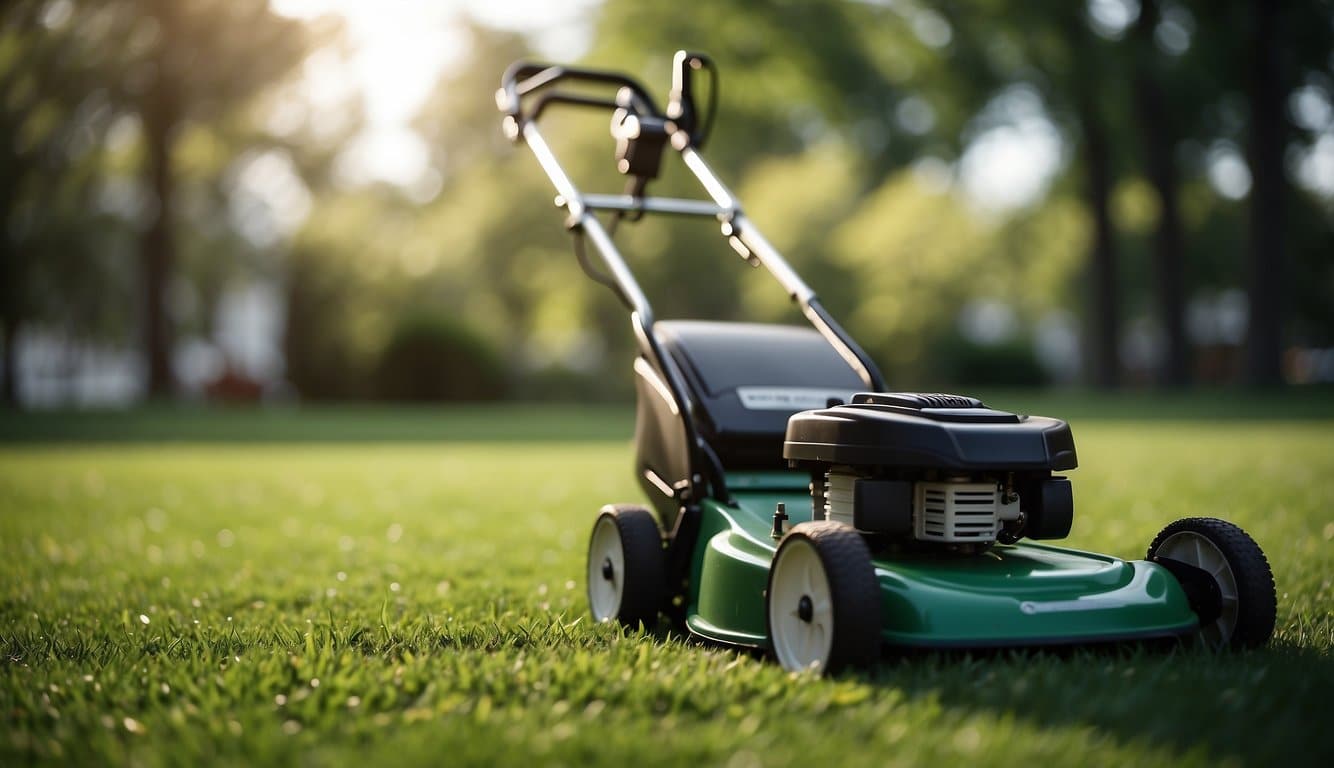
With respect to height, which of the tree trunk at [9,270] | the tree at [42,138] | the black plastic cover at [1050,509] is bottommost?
the black plastic cover at [1050,509]

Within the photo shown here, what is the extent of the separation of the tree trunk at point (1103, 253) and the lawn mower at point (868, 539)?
73.6 ft

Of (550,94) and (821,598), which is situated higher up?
(550,94)

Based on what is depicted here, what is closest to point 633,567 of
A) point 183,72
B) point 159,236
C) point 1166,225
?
point 183,72

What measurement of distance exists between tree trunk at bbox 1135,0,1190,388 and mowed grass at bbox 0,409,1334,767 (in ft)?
63.4

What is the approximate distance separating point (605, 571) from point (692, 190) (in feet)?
83.5

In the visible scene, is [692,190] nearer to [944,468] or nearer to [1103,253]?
[1103,253]

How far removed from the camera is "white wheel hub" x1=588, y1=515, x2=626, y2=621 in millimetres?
3881

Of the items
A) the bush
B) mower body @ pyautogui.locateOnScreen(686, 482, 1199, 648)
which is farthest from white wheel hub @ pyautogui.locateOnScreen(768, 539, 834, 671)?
the bush

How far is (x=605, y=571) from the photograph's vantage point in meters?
3.98

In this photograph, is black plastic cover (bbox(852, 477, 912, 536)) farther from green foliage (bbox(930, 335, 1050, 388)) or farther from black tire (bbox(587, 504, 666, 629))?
green foliage (bbox(930, 335, 1050, 388))

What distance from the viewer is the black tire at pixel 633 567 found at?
3.70m

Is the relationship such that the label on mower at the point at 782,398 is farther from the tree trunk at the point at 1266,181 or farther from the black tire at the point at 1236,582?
the tree trunk at the point at 1266,181

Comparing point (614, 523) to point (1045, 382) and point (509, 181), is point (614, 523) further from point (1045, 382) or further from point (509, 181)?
point (509, 181)

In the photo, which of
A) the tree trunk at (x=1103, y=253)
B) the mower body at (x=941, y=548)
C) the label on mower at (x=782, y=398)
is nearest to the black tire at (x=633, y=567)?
the mower body at (x=941, y=548)
